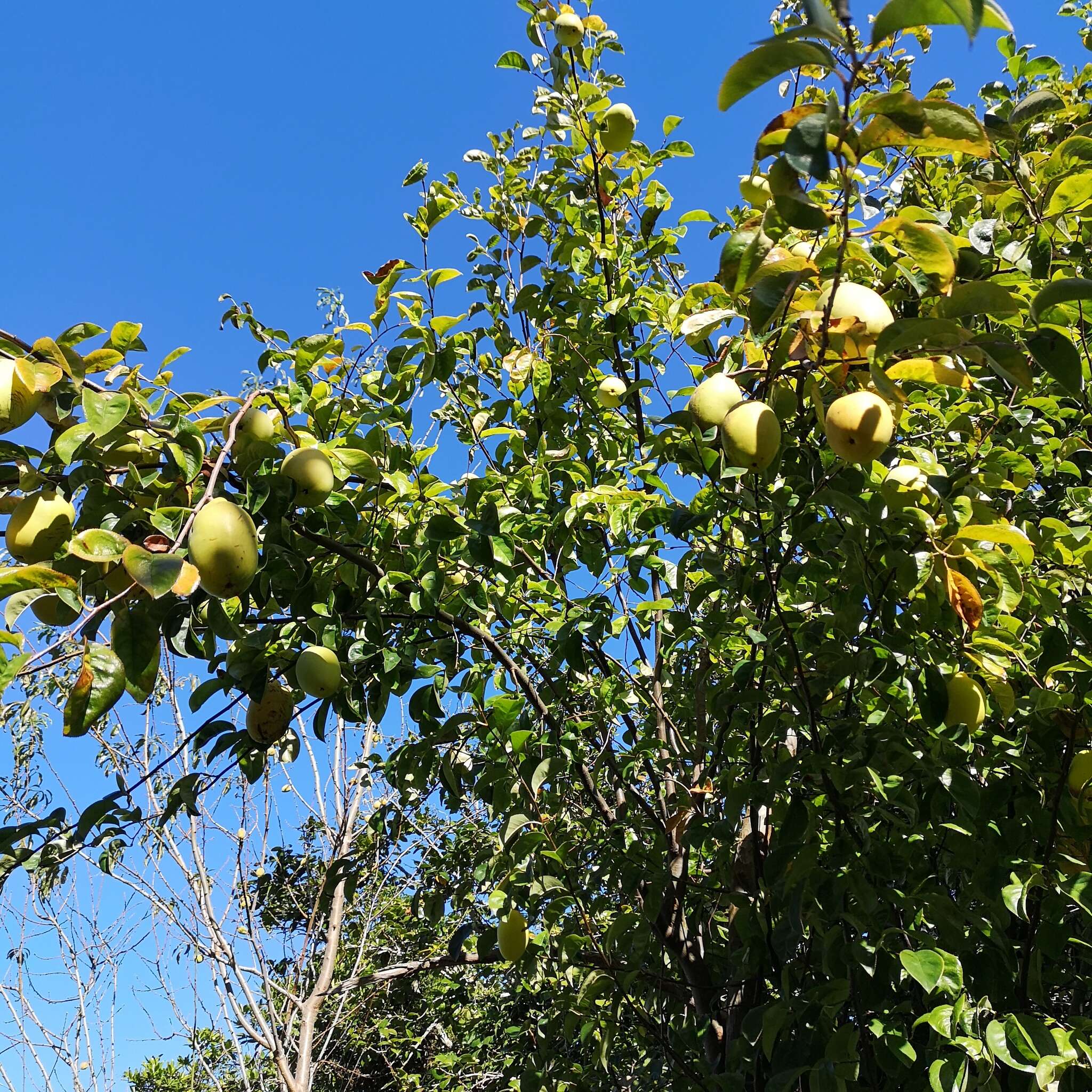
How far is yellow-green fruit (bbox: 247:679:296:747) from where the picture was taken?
1.91 meters

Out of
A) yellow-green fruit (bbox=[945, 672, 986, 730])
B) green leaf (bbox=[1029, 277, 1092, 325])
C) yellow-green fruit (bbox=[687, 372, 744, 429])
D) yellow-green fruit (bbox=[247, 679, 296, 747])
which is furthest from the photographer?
yellow-green fruit (bbox=[247, 679, 296, 747])

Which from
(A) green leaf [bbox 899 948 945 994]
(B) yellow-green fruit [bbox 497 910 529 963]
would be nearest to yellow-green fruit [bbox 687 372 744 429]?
(A) green leaf [bbox 899 948 945 994]

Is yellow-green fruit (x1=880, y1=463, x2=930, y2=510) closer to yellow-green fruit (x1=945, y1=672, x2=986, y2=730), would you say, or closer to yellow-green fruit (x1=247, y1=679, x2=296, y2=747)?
yellow-green fruit (x1=945, y1=672, x2=986, y2=730)

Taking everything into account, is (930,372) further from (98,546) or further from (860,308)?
(98,546)

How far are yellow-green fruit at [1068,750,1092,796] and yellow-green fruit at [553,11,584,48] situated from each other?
2.06 m

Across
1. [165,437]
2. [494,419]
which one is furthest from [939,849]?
[165,437]

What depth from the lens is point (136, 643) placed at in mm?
1345

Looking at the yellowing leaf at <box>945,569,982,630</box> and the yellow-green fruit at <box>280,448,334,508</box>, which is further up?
the yellow-green fruit at <box>280,448,334,508</box>

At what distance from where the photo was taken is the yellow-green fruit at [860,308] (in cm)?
132

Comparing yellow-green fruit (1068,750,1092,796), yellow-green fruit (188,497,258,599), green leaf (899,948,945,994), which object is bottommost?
green leaf (899,948,945,994)

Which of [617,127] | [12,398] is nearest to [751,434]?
[12,398]

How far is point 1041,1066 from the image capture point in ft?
4.40

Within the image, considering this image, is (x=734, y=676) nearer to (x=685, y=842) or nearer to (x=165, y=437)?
(x=685, y=842)

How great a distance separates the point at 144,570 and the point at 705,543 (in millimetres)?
1223
